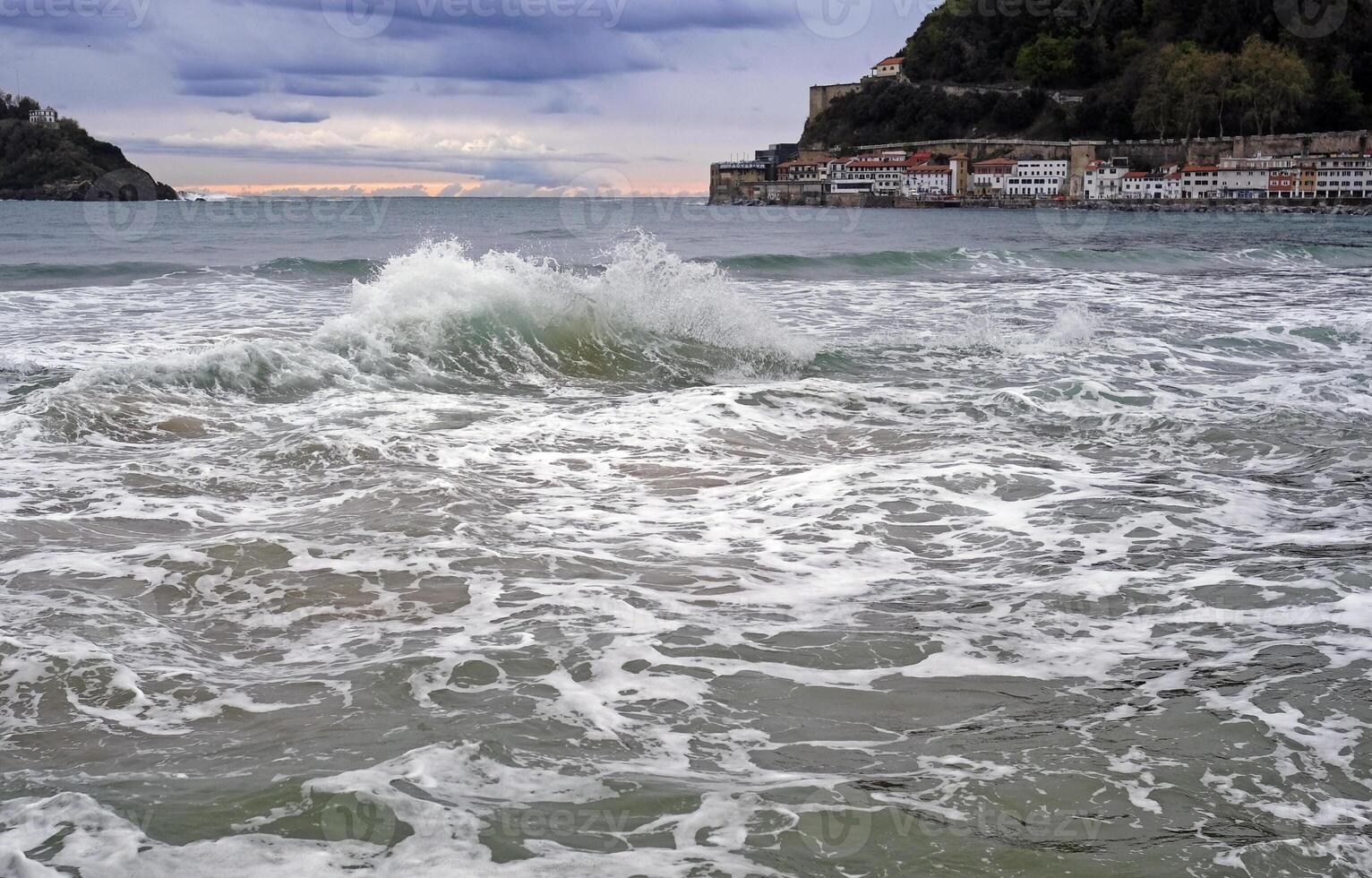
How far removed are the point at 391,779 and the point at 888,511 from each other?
3467 mm

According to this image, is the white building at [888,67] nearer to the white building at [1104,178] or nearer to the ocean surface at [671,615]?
the white building at [1104,178]

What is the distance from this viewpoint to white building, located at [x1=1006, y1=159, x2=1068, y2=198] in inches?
4195

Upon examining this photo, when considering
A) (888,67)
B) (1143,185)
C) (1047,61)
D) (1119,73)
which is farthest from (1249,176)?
(888,67)

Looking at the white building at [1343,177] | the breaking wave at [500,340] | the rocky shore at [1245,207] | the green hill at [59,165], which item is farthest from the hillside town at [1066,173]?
the breaking wave at [500,340]

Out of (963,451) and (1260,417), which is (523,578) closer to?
(963,451)

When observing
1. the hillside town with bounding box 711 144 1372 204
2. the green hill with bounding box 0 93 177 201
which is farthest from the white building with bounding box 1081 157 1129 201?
the green hill with bounding box 0 93 177 201

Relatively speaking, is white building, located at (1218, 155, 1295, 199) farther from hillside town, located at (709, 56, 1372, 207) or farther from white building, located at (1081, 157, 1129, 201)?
white building, located at (1081, 157, 1129, 201)

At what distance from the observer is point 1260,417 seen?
8.74m

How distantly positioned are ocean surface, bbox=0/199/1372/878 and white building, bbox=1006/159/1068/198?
102127mm

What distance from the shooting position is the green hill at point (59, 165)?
97750 millimetres

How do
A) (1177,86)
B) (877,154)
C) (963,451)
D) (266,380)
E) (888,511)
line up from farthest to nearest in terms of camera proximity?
1. (877,154)
2. (1177,86)
3. (266,380)
4. (963,451)
5. (888,511)

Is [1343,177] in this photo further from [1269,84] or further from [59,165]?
[59,165]

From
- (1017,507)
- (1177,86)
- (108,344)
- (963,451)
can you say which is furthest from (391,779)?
(1177,86)

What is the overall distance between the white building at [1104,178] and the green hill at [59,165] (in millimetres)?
87913
